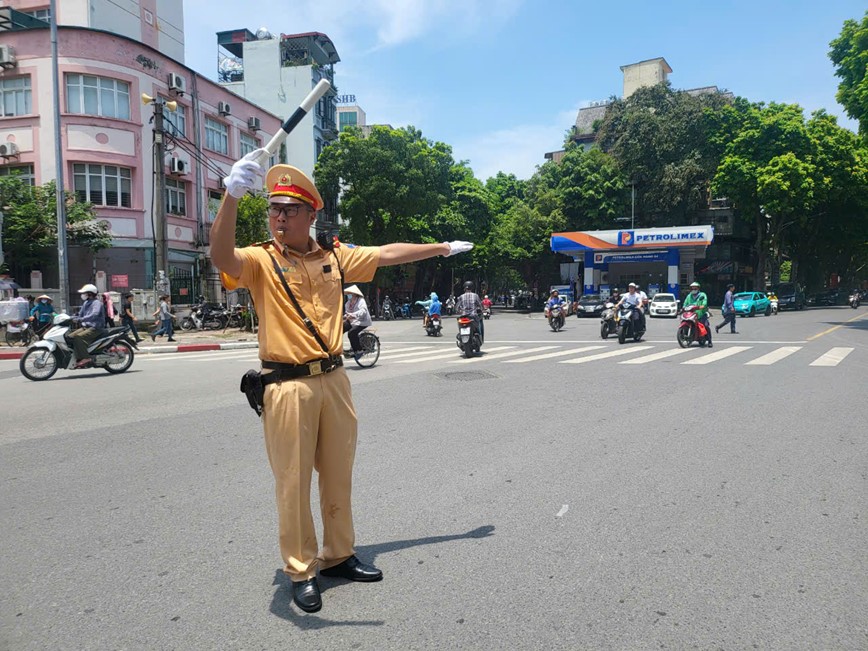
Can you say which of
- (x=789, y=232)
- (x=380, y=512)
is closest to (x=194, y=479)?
(x=380, y=512)

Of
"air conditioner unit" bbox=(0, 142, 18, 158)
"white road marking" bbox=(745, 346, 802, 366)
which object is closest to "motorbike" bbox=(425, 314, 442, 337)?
"white road marking" bbox=(745, 346, 802, 366)

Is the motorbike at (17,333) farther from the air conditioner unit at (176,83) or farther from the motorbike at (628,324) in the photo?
the motorbike at (628,324)

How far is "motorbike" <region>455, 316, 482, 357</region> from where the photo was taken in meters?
14.0

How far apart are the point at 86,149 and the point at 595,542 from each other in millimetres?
25716

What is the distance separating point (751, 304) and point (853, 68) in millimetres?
14684

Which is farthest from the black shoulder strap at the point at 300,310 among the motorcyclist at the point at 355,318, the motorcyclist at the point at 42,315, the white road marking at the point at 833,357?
the motorcyclist at the point at 42,315

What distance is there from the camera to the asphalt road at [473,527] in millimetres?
2672

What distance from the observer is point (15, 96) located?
24.5 metres

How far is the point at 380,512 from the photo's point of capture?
405cm

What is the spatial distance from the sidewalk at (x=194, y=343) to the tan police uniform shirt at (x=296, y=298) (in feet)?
39.6

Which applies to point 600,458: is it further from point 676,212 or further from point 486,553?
point 676,212

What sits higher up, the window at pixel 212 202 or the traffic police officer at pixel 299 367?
the window at pixel 212 202

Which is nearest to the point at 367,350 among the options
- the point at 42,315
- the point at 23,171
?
the point at 42,315

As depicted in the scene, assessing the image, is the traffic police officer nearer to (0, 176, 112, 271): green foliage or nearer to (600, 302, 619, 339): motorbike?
(600, 302, 619, 339): motorbike
